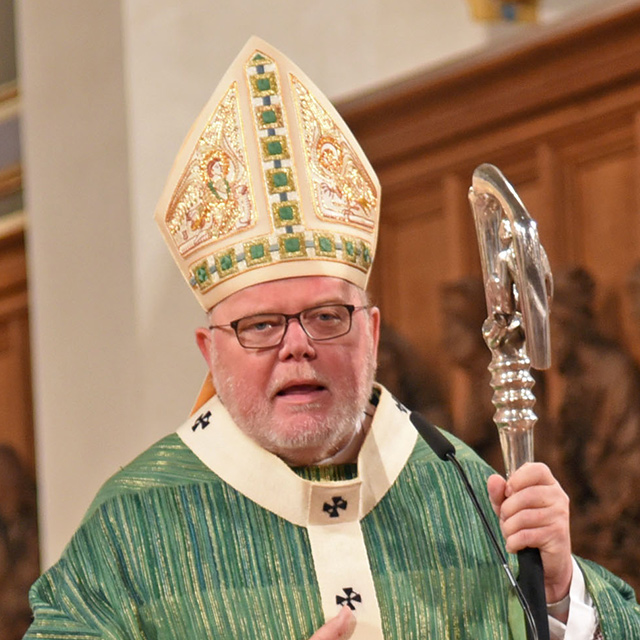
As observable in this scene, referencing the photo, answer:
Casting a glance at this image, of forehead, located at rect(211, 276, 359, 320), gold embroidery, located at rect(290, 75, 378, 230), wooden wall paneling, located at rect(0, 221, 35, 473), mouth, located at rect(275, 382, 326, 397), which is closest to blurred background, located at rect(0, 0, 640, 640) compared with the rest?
wooden wall paneling, located at rect(0, 221, 35, 473)

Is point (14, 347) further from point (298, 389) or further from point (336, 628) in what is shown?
point (336, 628)

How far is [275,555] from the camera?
338cm

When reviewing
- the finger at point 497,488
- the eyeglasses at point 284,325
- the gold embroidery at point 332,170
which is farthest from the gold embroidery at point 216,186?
the finger at point 497,488

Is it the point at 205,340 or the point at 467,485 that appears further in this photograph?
the point at 205,340

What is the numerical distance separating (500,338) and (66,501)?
315cm

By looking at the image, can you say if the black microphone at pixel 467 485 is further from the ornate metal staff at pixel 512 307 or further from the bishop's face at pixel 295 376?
the bishop's face at pixel 295 376

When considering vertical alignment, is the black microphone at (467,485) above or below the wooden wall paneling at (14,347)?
below

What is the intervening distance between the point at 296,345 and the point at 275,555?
47 cm

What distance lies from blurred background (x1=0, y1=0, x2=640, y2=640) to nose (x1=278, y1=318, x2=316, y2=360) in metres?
2.09

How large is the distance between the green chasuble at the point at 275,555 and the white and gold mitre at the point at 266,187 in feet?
1.25

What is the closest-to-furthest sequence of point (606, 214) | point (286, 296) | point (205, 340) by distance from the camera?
point (286, 296) → point (205, 340) → point (606, 214)

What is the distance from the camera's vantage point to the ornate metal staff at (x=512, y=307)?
2863 millimetres

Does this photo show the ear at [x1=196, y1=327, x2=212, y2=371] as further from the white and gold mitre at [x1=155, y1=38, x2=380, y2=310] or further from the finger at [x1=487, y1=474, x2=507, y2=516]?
the finger at [x1=487, y1=474, x2=507, y2=516]

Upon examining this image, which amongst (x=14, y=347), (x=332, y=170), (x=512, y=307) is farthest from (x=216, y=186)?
(x=14, y=347)
